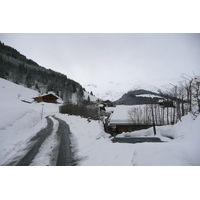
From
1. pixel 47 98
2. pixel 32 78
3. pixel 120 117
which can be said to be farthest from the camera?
pixel 32 78

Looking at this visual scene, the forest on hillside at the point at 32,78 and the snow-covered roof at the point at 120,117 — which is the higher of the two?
the forest on hillside at the point at 32,78

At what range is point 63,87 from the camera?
87812 millimetres

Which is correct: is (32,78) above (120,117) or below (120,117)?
above

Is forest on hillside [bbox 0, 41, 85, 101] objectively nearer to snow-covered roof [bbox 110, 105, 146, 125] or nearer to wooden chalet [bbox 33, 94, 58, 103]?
wooden chalet [bbox 33, 94, 58, 103]

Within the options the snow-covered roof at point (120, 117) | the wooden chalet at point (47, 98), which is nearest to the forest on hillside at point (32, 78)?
the wooden chalet at point (47, 98)

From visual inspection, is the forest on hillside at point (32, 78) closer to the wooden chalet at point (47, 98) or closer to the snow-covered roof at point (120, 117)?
the wooden chalet at point (47, 98)

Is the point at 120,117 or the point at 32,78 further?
the point at 32,78

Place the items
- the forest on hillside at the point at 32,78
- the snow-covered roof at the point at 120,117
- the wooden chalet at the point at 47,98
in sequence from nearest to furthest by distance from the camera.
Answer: the snow-covered roof at the point at 120,117
the wooden chalet at the point at 47,98
the forest on hillside at the point at 32,78

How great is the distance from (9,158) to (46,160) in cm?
220

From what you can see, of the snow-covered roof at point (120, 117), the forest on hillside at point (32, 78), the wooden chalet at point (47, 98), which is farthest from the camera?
the forest on hillside at point (32, 78)

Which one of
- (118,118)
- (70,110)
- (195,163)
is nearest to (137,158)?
(195,163)

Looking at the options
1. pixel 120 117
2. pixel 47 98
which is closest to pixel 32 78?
pixel 47 98

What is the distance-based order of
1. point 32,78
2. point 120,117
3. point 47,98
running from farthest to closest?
point 32,78 → point 47,98 → point 120,117

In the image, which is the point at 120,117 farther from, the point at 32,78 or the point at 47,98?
the point at 32,78
